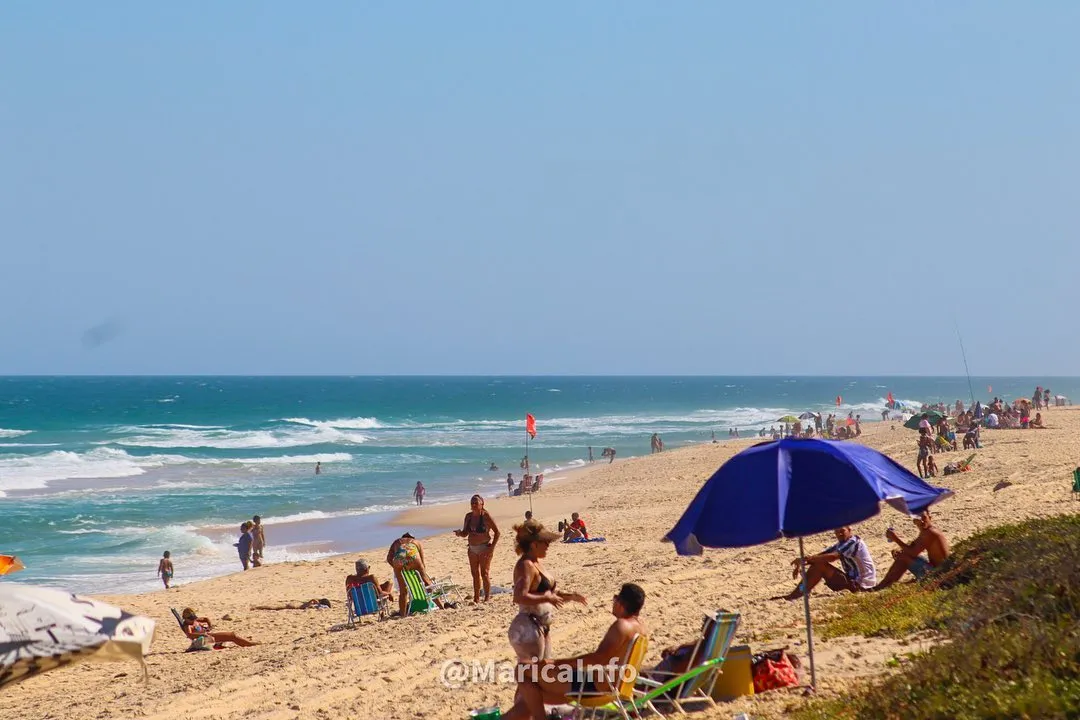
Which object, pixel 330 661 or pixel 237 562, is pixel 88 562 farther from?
pixel 330 661

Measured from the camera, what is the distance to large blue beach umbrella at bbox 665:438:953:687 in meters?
5.95

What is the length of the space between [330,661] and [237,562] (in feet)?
42.4

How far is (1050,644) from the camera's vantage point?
17.0 ft

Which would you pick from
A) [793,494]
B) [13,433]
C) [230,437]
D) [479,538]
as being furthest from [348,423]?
[793,494]

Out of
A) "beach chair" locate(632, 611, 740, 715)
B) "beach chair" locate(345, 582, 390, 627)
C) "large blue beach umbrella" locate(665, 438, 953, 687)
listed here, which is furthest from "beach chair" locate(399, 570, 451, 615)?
"large blue beach umbrella" locate(665, 438, 953, 687)

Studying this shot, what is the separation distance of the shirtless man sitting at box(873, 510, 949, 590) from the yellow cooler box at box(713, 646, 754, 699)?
3499 mm

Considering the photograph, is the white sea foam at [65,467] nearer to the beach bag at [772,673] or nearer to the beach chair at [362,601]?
the beach chair at [362,601]

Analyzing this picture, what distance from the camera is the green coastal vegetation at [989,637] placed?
4.82m

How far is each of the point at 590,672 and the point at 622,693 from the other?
23cm

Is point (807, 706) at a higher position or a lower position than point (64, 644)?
lower

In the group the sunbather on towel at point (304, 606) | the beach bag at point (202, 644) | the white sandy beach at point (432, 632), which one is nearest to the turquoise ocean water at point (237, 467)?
the white sandy beach at point (432, 632)

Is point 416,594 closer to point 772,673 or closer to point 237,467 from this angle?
point 772,673

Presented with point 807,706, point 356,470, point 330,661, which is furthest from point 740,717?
point 356,470

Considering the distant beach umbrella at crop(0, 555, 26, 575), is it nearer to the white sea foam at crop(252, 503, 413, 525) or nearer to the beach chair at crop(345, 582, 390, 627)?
the beach chair at crop(345, 582, 390, 627)
